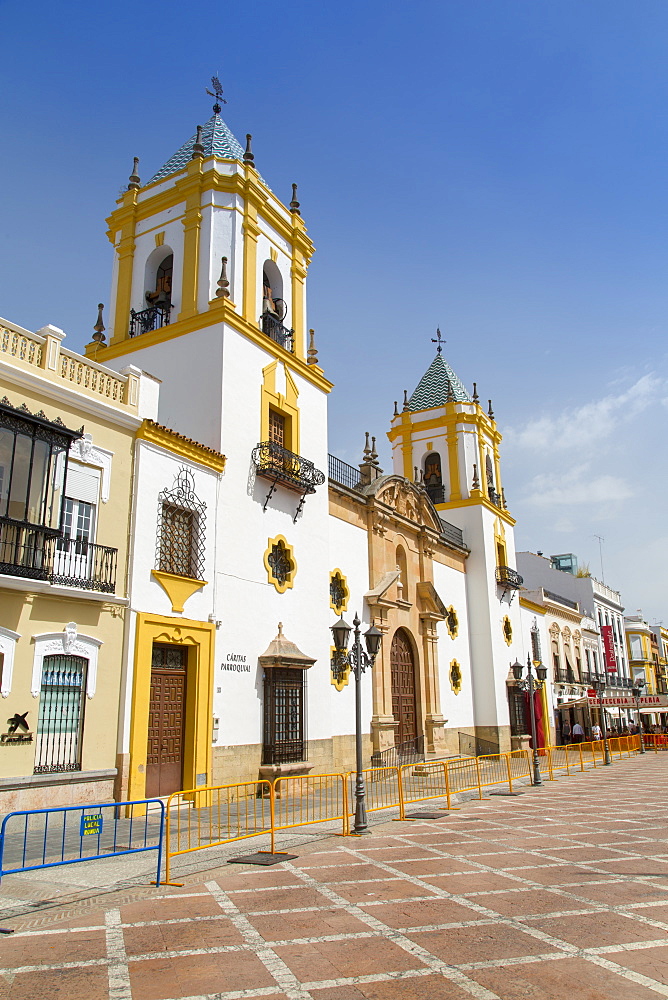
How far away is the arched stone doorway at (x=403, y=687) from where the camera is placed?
2500cm

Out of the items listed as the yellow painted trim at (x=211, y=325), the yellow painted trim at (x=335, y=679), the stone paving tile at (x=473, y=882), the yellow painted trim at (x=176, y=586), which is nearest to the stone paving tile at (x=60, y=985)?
the stone paving tile at (x=473, y=882)

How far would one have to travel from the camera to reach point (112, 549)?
536 inches

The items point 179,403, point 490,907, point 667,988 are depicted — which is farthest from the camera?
point 179,403

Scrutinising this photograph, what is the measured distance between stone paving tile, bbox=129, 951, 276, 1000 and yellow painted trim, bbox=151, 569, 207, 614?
30.2 ft

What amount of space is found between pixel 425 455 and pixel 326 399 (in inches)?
556

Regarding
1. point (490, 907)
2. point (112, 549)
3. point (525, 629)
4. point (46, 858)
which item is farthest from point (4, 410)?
point (525, 629)

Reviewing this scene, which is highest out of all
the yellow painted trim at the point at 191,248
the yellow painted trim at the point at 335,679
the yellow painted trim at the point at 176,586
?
the yellow painted trim at the point at 191,248

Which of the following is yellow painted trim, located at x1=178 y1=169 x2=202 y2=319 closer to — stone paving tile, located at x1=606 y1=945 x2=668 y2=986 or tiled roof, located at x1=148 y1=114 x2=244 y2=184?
tiled roof, located at x1=148 y1=114 x2=244 y2=184

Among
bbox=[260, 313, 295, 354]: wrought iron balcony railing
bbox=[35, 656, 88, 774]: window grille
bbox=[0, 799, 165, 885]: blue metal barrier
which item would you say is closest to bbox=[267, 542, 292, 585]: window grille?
bbox=[260, 313, 295, 354]: wrought iron balcony railing

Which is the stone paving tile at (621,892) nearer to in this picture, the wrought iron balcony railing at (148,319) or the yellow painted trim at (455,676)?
the wrought iron balcony railing at (148,319)

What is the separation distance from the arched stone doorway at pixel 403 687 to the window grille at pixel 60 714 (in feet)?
45.3

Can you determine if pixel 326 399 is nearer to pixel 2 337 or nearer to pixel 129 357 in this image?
pixel 129 357

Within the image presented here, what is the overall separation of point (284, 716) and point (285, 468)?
6035 millimetres

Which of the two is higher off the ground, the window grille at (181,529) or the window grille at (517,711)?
the window grille at (181,529)
